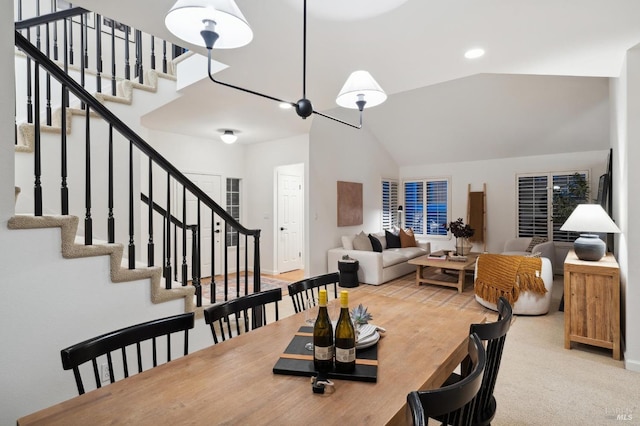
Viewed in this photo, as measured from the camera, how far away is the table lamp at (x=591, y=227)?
123 inches

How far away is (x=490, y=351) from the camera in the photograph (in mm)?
1324

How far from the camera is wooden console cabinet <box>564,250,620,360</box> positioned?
2945 mm

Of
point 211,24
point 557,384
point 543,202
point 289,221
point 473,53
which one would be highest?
point 473,53

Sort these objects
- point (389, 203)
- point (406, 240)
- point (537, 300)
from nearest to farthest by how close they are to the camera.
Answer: point (537, 300) < point (406, 240) < point (389, 203)

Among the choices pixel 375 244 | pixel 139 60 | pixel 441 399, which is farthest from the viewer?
pixel 375 244

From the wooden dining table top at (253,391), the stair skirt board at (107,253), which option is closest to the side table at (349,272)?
the stair skirt board at (107,253)

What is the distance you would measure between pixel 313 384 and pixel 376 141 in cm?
693

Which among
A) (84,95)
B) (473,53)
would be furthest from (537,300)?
(84,95)

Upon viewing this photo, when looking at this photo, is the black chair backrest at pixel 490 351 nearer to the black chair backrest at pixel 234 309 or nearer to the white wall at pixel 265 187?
the black chair backrest at pixel 234 309

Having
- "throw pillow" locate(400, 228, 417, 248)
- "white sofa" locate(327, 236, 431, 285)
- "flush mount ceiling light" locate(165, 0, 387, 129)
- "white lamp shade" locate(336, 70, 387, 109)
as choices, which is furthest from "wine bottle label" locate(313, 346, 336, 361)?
"throw pillow" locate(400, 228, 417, 248)

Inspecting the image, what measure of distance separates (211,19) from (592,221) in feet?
11.6

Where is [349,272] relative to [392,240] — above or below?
below

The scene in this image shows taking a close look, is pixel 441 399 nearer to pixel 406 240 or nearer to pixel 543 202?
pixel 406 240

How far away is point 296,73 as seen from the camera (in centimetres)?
315
